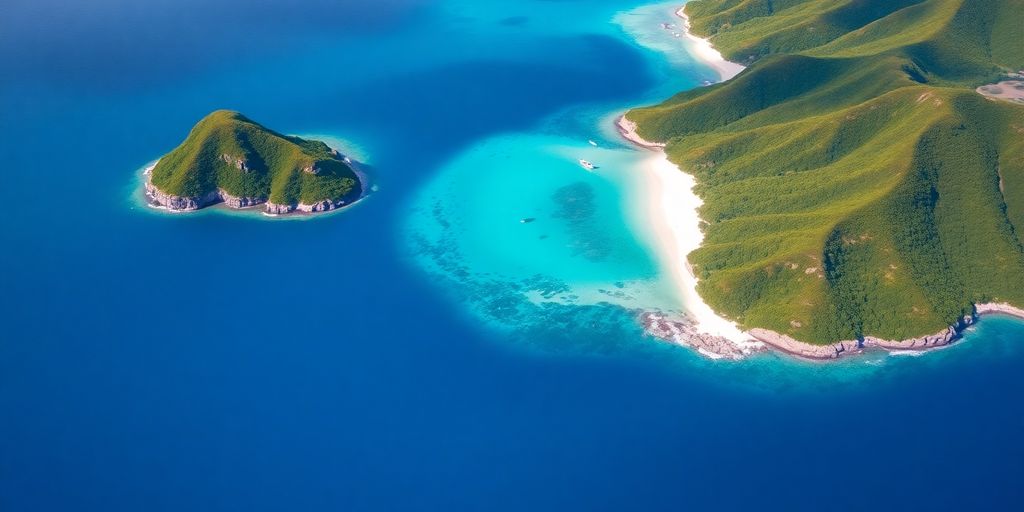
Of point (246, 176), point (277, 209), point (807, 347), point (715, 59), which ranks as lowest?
point (807, 347)

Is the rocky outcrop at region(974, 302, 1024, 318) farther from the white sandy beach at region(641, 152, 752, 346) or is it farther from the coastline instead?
the coastline

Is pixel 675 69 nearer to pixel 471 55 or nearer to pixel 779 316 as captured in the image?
pixel 471 55

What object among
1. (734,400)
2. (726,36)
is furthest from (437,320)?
(726,36)

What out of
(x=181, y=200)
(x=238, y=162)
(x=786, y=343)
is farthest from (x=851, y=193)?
(x=181, y=200)

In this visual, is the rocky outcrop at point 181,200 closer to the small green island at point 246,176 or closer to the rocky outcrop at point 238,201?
the small green island at point 246,176

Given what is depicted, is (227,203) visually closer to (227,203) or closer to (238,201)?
(227,203)

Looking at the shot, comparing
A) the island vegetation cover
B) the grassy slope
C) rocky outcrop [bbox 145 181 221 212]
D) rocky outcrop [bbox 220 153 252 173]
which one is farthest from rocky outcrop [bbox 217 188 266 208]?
the island vegetation cover

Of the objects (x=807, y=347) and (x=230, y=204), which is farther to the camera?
(x=230, y=204)
